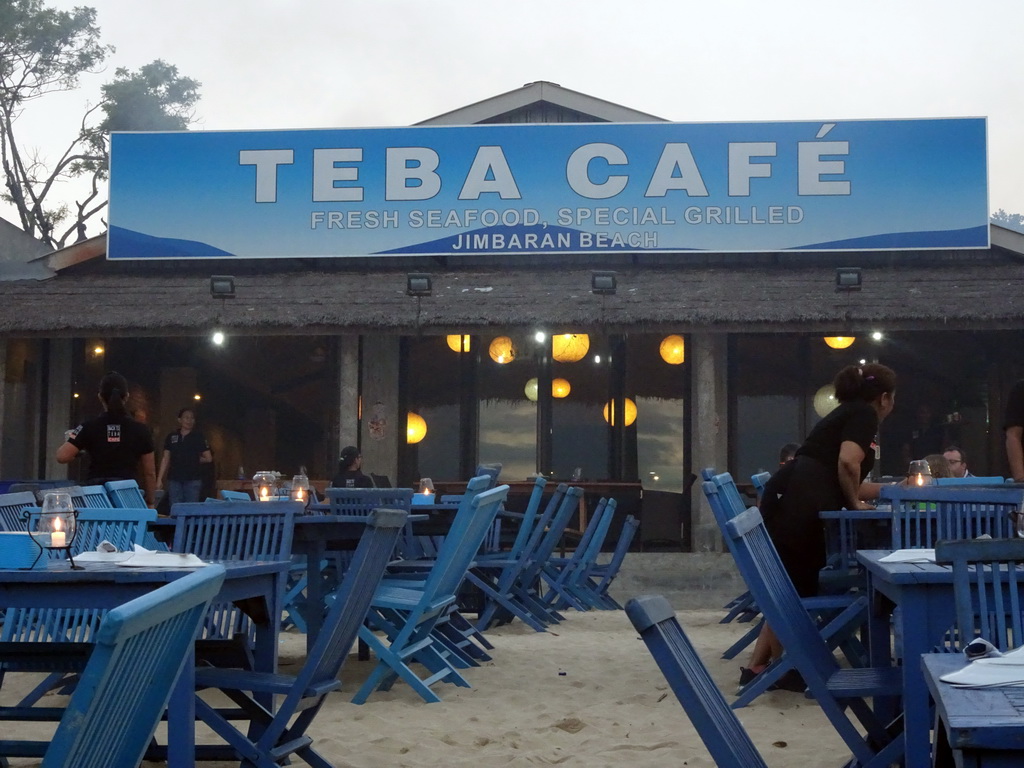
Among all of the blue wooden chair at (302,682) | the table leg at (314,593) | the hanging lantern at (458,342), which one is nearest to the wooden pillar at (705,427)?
the hanging lantern at (458,342)

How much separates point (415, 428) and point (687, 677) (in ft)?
45.9

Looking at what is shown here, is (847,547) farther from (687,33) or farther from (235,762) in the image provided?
(687,33)

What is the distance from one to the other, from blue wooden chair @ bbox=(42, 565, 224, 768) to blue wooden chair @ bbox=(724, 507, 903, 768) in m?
1.54

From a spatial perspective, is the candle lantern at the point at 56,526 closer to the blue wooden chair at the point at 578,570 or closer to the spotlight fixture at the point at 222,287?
the blue wooden chair at the point at 578,570

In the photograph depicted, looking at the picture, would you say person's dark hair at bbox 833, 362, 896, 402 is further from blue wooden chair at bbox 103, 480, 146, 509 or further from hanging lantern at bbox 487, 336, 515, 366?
hanging lantern at bbox 487, 336, 515, 366

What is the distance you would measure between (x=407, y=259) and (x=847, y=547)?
10.3 m

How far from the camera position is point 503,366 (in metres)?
16.0

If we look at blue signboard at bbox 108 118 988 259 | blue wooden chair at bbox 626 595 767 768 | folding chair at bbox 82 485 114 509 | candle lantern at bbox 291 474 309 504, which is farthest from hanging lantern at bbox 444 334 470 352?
blue wooden chair at bbox 626 595 767 768

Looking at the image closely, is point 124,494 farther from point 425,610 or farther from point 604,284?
point 604,284

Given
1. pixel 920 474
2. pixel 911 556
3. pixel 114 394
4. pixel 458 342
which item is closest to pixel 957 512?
pixel 911 556

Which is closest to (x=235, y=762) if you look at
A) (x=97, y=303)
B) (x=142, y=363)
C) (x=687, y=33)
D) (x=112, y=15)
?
(x=97, y=303)

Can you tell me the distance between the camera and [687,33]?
23.5 metres

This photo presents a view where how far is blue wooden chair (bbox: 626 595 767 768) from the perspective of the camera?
2064 mm

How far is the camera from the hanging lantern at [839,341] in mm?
15555
